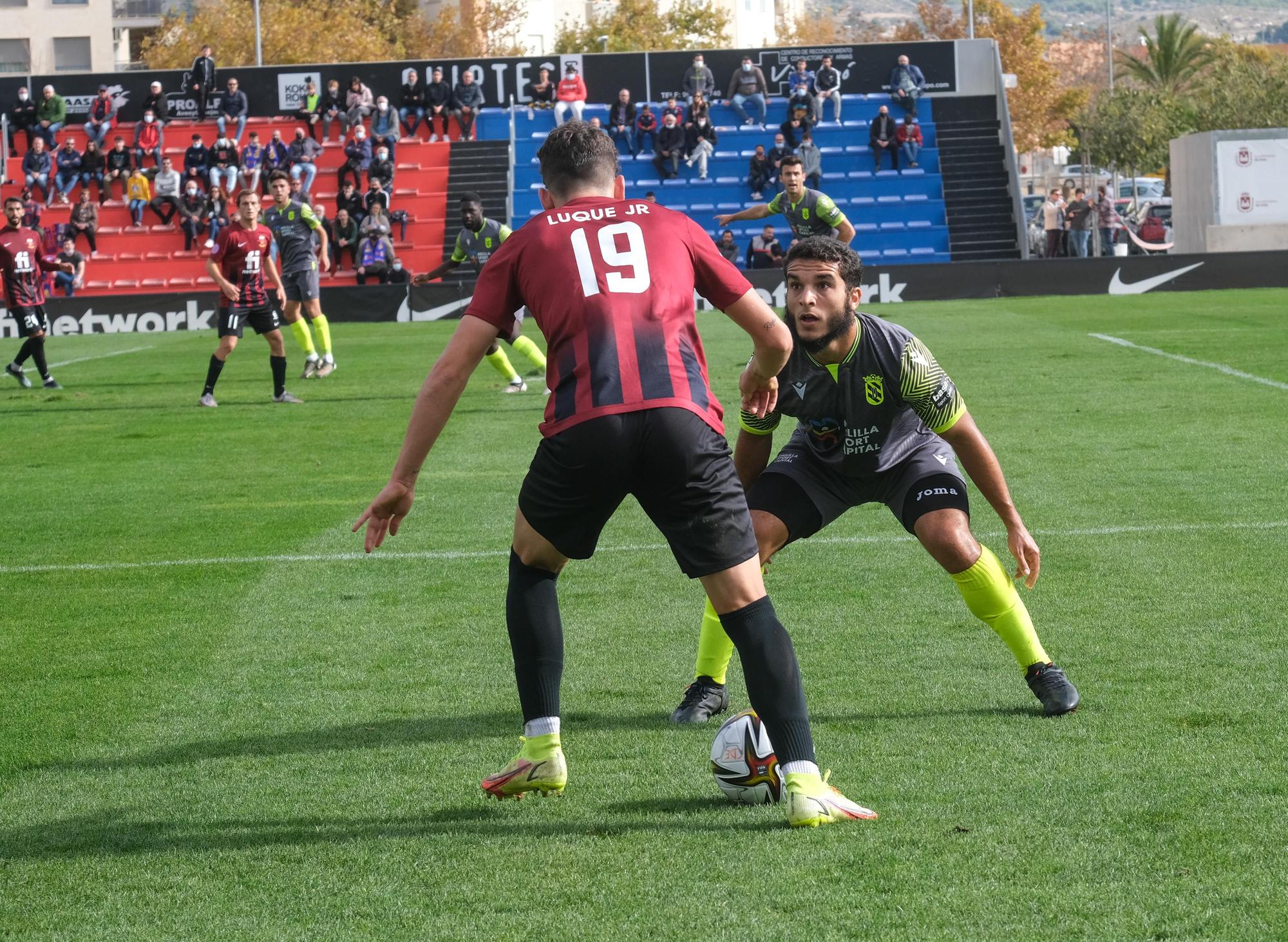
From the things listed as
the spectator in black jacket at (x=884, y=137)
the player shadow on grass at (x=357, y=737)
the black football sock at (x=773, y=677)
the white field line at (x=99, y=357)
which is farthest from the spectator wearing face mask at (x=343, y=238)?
the black football sock at (x=773, y=677)

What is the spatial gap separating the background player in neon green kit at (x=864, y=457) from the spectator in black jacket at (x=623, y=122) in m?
35.3

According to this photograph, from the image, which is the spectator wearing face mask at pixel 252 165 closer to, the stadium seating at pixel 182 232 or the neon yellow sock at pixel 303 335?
the stadium seating at pixel 182 232

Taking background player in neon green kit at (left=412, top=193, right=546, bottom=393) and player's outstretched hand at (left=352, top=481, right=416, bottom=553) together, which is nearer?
player's outstretched hand at (left=352, top=481, right=416, bottom=553)

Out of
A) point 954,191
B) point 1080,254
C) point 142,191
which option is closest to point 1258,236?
point 1080,254

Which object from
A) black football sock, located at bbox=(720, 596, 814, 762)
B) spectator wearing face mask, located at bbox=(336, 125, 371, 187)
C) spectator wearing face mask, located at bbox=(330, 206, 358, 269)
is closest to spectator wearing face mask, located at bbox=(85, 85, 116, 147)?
spectator wearing face mask, located at bbox=(336, 125, 371, 187)

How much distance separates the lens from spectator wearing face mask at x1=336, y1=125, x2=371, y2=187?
123ft

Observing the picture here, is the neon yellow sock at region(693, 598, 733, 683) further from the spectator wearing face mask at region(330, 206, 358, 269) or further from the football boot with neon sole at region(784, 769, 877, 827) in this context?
the spectator wearing face mask at region(330, 206, 358, 269)

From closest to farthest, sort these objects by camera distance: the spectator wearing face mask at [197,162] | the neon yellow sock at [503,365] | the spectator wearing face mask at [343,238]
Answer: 1. the neon yellow sock at [503,365]
2. the spectator wearing face mask at [343,238]
3. the spectator wearing face mask at [197,162]

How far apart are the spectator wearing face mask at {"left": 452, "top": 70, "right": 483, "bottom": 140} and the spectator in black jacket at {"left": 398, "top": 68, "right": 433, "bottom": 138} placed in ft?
2.69

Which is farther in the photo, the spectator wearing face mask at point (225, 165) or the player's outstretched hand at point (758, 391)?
the spectator wearing face mask at point (225, 165)

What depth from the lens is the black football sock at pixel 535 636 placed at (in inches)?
176

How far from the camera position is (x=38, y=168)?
38906 mm

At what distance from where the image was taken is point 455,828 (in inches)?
168

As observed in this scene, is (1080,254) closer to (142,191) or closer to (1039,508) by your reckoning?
(142,191)
